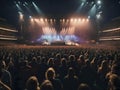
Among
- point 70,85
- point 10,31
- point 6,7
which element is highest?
point 6,7

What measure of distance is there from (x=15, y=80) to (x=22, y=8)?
1672 inches

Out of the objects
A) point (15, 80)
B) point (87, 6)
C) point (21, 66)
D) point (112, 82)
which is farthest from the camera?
point (87, 6)

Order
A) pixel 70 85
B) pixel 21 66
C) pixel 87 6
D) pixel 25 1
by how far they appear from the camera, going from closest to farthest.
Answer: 1. pixel 70 85
2. pixel 21 66
3. pixel 25 1
4. pixel 87 6

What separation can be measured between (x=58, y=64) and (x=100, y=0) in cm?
3331

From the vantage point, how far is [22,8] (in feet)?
156

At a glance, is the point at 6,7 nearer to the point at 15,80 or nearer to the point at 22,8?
the point at 22,8

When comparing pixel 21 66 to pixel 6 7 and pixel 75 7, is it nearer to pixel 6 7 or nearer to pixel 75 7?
pixel 6 7

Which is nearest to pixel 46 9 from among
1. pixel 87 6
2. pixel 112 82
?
pixel 87 6

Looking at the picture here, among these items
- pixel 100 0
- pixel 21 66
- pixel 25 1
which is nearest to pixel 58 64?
pixel 21 66

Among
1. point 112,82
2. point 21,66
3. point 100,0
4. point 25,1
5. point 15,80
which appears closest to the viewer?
point 112,82

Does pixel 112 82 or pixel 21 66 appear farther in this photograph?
pixel 21 66

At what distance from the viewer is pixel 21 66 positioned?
25.0 feet

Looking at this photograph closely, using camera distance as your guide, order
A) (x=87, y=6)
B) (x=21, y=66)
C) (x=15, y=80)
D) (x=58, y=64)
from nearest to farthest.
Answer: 1. (x=15, y=80)
2. (x=21, y=66)
3. (x=58, y=64)
4. (x=87, y=6)

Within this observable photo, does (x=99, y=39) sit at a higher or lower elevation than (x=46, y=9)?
lower
